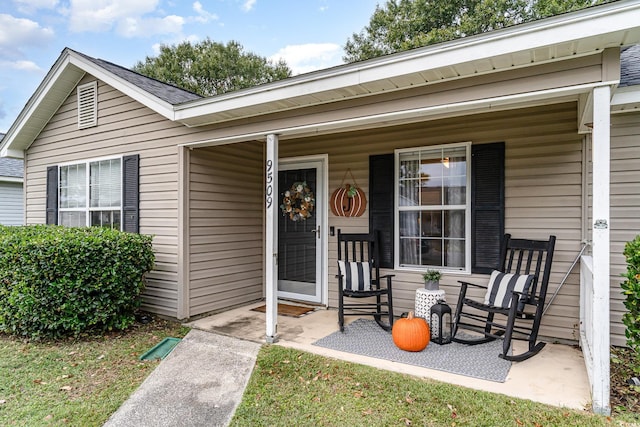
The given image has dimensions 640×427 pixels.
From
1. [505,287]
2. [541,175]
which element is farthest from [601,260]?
[541,175]

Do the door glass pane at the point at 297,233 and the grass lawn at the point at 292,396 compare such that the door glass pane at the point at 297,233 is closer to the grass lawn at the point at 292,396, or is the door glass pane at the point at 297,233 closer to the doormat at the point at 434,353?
the doormat at the point at 434,353

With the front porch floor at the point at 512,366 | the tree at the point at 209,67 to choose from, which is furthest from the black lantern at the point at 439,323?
the tree at the point at 209,67

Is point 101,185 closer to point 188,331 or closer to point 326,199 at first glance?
point 188,331

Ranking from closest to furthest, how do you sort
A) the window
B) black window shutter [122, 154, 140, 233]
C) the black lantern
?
the black lantern
black window shutter [122, 154, 140, 233]
the window

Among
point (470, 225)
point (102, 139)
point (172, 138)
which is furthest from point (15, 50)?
point (470, 225)

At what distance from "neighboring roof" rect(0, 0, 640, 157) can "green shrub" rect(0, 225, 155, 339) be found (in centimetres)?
172

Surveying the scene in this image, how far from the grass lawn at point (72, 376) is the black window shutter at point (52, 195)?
7.92ft

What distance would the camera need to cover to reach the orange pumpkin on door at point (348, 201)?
4691 mm

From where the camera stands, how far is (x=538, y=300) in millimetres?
3258

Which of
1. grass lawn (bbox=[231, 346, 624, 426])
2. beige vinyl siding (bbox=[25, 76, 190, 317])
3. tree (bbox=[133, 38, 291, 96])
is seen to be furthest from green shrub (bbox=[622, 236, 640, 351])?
tree (bbox=[133, 38, 291, 96])

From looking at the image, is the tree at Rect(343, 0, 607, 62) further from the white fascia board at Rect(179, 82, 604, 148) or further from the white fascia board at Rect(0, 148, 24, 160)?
the white fascia board at Rect(0, 148, 24, 160)

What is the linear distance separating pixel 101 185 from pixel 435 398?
16.9ft

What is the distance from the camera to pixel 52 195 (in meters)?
5.93

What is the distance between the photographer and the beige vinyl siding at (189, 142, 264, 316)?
→ 464 cm
